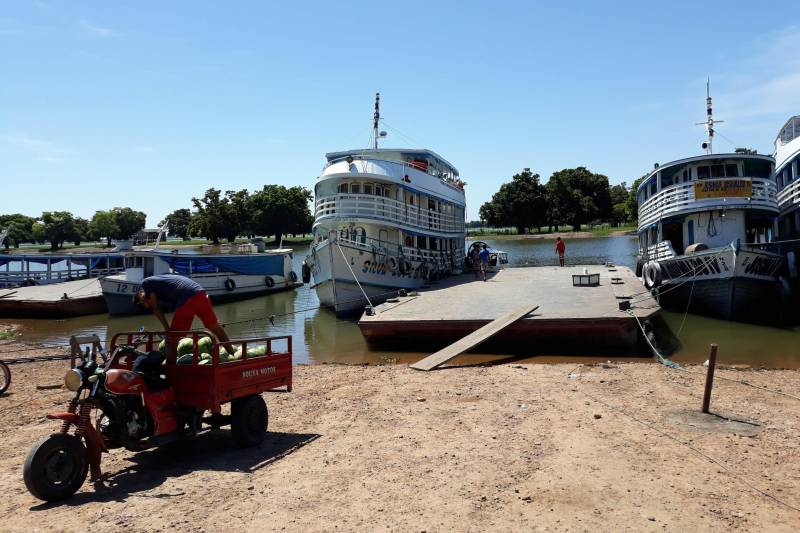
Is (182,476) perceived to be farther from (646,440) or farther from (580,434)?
(646,440)

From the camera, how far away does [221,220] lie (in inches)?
3440

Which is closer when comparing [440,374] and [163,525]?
[163,525]

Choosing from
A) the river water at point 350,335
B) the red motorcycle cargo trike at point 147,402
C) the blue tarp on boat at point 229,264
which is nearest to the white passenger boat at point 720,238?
the river water at point 350,335

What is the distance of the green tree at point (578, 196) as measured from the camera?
95750 mm

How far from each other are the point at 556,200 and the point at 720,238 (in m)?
78.3

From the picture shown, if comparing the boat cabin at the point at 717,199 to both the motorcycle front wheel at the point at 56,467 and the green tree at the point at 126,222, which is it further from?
the green tree at the point at 126,222

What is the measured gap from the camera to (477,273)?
A: 27469mm

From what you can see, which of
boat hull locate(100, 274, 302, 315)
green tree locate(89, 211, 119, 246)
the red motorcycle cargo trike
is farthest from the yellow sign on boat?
green tree locate(89, 211, 119, 246)

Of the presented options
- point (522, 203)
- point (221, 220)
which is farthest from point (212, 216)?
point (522, 203)

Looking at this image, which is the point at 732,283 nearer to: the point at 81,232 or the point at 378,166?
the point at 378,166

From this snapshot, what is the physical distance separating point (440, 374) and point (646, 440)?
5214mm

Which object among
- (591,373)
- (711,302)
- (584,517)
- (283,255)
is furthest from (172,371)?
(283,255)

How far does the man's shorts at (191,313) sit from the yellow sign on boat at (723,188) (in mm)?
19093

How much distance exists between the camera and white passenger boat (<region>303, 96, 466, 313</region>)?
2303 centimetres
